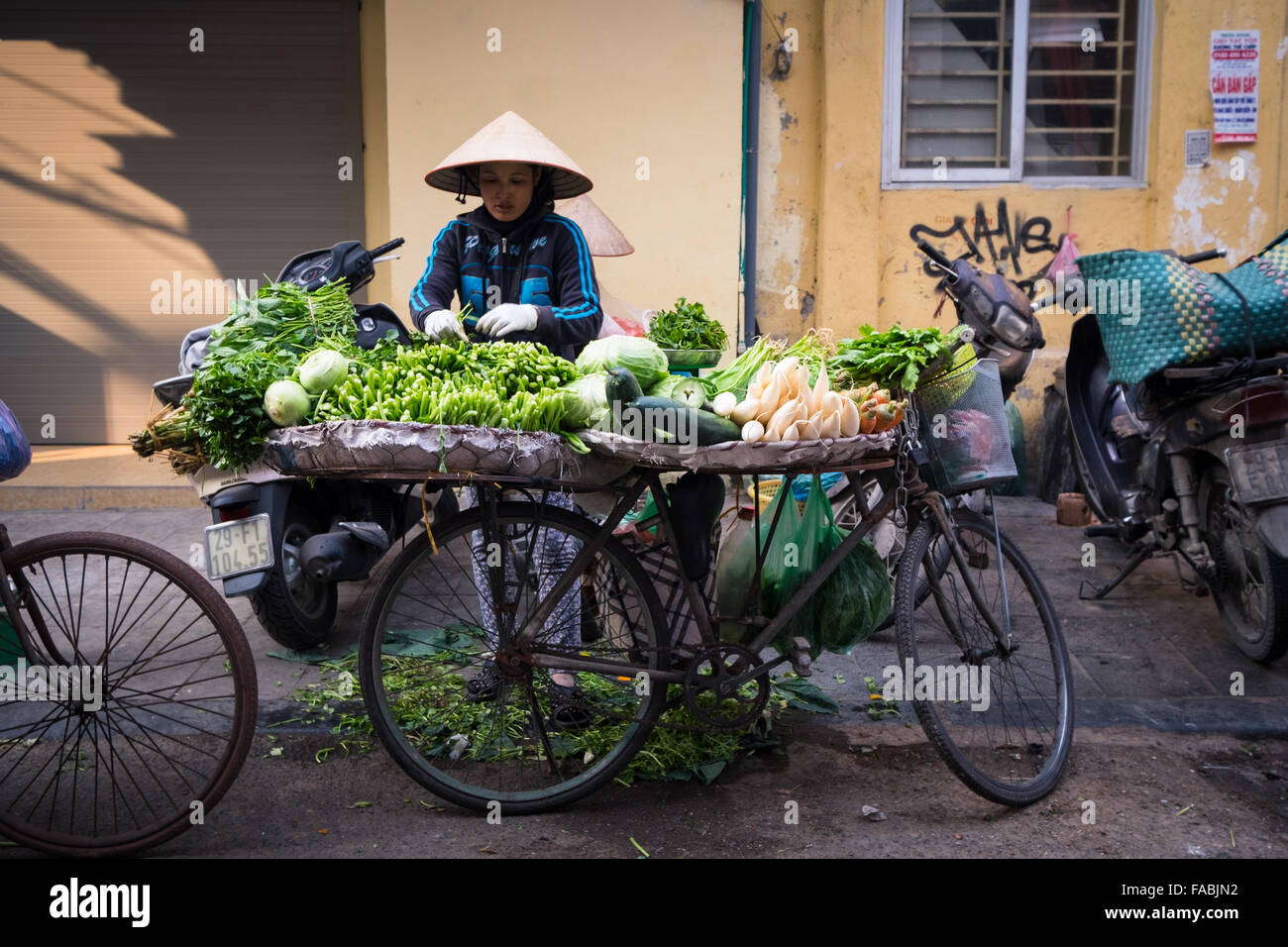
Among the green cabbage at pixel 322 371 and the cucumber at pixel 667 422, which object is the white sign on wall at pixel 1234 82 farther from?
the green cabbage at pixel 322 371

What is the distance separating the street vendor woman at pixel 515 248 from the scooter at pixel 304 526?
332 mm

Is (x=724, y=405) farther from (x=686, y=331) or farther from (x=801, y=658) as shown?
(x=686, y=331)

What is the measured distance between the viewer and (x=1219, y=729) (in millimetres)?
3764

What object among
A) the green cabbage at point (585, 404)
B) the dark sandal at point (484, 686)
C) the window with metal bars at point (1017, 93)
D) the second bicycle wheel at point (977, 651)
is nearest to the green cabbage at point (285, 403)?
the green cabbage at point (585, 404)

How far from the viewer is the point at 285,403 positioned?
278 cm

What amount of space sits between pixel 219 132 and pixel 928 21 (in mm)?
5045

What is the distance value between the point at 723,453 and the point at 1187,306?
216 cm

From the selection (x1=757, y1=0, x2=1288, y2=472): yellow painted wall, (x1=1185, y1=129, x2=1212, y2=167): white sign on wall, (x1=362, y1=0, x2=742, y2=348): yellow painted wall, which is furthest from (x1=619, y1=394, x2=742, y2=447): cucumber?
(x1=1185, y1=129, x2=1212, y2=167): white sign on wall

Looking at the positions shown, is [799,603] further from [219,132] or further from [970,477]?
[219,132]

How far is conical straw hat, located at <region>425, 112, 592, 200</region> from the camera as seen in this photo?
371 cm

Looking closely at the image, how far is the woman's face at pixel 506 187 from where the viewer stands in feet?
12.6

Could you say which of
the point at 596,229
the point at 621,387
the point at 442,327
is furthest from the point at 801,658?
the point at 596,229

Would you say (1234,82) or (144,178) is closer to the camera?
(1234,82)

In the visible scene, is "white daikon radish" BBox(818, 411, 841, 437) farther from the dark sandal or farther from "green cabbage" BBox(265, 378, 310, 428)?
"green cabbage" BBox(265, 378, 310, 428)
